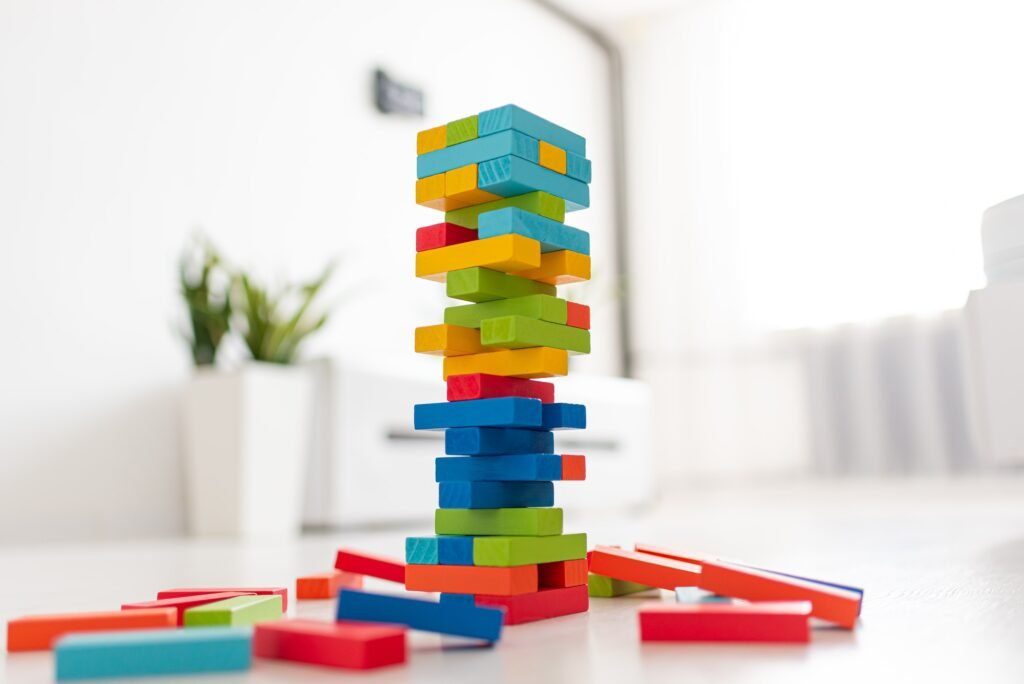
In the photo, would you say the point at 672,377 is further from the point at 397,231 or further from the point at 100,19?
the point at 100,19

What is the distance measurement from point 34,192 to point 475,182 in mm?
2163

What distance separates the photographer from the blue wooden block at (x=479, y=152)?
0.68 meters

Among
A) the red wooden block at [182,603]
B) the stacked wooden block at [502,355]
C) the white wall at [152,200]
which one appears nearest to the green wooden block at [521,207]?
the stacked wooden block at [502,355]

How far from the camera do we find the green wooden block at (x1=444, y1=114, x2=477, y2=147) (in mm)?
712

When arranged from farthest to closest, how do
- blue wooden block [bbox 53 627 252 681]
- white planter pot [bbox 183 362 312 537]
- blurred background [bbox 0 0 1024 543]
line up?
blurred background [bbox 0 0 1024 543] < white planter pot [bbox 183 362 312 537] < blue wooden block [bbox 53 627 252 681]

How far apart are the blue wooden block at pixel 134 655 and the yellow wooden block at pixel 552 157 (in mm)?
423

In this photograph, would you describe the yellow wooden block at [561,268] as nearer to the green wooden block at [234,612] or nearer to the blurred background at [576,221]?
the green wooden block at [234,612]

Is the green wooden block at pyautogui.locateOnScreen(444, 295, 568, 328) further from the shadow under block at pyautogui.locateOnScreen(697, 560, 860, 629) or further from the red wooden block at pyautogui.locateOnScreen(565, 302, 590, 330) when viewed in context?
the shadow under block at pyautogui.locateOnScreen(697, 560, 860, 629)

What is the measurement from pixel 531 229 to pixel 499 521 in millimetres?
215

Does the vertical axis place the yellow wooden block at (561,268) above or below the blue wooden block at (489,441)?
above

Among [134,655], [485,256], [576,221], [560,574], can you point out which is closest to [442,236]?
[485,256]

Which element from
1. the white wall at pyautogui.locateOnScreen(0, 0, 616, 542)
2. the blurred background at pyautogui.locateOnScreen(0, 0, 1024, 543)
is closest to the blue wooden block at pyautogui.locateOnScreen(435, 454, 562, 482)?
the blurred background at pyautogui.locateOnScreen(0, 0, 1024, 543)

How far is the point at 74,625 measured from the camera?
57 centimetres

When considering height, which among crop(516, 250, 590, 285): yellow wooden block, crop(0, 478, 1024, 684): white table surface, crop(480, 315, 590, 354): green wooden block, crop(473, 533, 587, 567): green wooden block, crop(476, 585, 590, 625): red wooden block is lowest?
crop(0, 478, 1024, 684): white table surface
